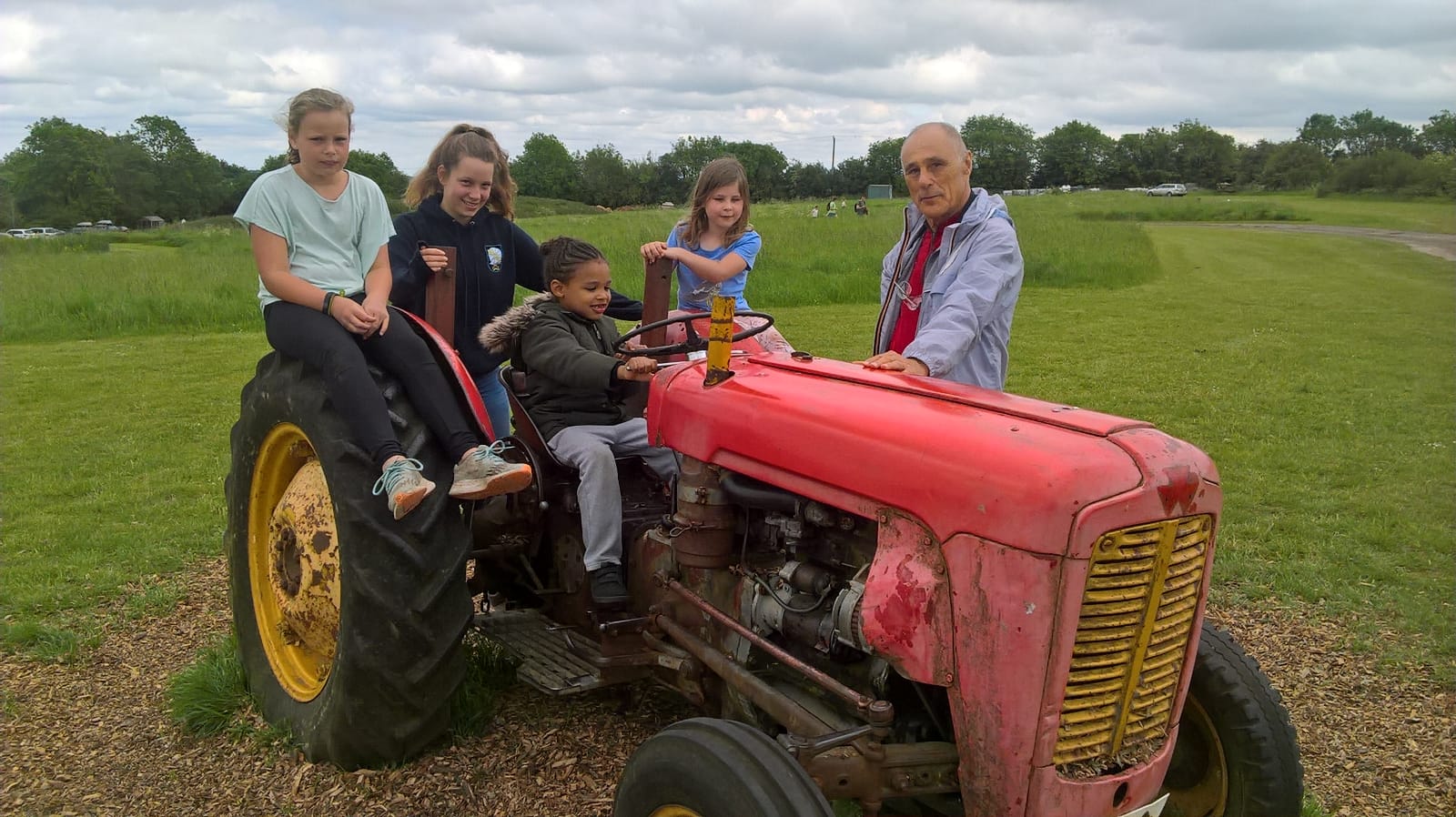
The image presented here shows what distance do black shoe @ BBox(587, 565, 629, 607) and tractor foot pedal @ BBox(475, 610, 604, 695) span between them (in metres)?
0.21

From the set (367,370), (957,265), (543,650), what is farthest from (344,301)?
(957,265)

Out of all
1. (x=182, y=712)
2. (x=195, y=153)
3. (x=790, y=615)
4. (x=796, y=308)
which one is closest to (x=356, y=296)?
(x=182, y=712)

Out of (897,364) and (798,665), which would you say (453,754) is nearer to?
(798,665)

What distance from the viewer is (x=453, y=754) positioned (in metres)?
3.22

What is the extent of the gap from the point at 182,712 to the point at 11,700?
2.21 feet

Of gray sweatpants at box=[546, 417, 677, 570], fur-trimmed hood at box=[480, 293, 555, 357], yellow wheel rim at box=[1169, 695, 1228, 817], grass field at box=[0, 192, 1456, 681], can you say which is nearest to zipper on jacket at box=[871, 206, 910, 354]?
gray sweatpants at box=[546, 417, 677, 570]

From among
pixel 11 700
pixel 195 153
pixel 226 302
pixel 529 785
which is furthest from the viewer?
pixel 195 153

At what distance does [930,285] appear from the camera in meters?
3.38

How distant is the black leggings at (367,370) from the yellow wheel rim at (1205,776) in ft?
6.89

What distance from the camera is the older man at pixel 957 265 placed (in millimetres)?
3119

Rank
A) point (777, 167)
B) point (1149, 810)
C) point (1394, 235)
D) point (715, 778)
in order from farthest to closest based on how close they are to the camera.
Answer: point (777, 167) < point (1394, 235) < point (1149, 810) < point (715, 778)

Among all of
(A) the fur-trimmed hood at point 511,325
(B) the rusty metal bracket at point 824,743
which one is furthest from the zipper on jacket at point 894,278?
(B) the rusty metal bracket at point 824,743

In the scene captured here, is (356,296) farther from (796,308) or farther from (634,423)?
(796,308)

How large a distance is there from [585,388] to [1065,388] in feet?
23.2
